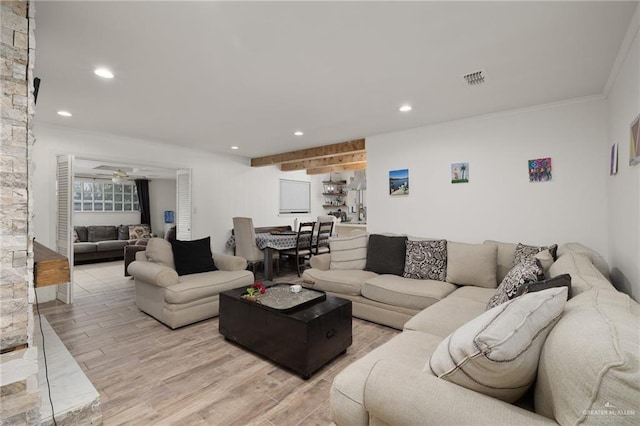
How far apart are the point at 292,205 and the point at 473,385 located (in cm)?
698

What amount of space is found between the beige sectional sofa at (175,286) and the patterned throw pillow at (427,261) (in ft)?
6.35

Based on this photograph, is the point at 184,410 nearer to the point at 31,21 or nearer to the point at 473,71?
the point at 31,21

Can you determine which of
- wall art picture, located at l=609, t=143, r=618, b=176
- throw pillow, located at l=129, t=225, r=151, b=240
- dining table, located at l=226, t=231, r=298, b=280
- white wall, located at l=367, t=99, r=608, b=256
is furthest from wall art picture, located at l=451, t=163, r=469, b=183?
throw pillow, located at l=129, t=225, r=151, b=240

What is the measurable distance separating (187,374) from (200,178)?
421 cm

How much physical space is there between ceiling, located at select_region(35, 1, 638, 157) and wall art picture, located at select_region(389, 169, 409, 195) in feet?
2.84

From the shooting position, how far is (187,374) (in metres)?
2.24

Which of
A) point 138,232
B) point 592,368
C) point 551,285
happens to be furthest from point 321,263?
point 138,232

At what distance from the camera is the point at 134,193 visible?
890 centimetres

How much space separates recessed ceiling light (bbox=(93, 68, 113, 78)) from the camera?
238 centimetres

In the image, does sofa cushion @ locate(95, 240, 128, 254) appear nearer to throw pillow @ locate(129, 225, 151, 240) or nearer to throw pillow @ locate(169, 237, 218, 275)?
throw pillow @ locate(129, 225, 151, 240)

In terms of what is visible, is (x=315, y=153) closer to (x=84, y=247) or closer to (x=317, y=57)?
(x=317, y=57)

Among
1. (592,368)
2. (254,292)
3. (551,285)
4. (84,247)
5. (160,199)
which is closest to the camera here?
(592,368)

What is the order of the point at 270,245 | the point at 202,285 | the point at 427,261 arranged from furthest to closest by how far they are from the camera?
the point at 270,245 → the point at 427,261 → the point at 202,285

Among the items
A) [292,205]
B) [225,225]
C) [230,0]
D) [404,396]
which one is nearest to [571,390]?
[404,396]
